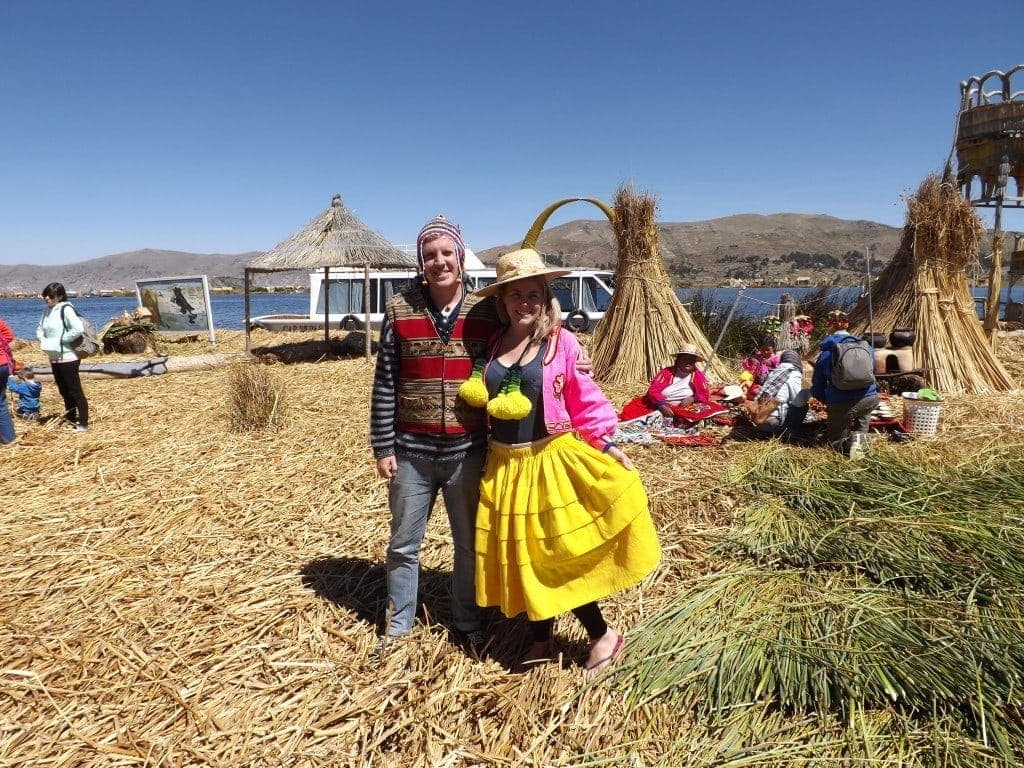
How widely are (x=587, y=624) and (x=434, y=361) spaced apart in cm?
124

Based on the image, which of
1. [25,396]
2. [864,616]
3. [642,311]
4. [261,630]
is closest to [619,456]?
[864,616]

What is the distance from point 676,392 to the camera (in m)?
6.29

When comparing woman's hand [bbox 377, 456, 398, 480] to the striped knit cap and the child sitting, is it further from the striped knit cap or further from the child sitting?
the child sitting

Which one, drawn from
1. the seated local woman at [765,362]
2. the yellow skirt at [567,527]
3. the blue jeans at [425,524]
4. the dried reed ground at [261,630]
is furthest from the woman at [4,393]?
the seated local woman at [765,362]

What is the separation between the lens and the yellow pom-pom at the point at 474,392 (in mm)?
2172

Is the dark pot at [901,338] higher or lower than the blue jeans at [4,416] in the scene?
higher

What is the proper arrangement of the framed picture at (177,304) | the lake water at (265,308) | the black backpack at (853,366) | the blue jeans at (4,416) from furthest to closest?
1. the framed picture at (177,304)
2. the lake water at (265,308)
3. the blue jeans at (4,416)
4. the black backpack at (853,366)

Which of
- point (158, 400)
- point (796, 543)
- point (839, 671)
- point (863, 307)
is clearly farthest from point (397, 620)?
point (863, 307)

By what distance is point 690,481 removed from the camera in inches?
171

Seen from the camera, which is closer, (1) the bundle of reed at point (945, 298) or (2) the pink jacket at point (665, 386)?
(2) the pink jacket at point (665, 386)

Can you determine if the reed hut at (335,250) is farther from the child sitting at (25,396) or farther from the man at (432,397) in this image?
the man at (432,397)

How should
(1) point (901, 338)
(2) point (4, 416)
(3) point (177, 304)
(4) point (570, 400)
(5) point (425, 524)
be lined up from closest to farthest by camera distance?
(4) point (570, 400) < (5) point (425, 524) < (2) point (4, 416) < (1) point (901, 338) < (3) point (177, 304)

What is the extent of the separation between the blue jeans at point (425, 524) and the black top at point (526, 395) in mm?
240

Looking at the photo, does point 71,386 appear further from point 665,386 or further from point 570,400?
point 665,386
